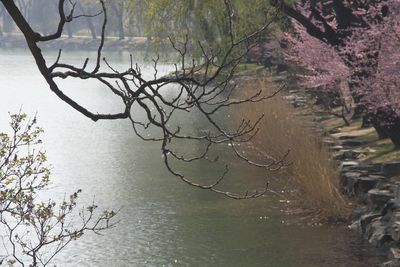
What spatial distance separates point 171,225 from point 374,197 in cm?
393

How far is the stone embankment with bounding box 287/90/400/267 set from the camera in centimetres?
1205

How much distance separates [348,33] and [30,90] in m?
28.7

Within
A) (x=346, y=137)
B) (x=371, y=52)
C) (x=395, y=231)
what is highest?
(x=371, y=52)

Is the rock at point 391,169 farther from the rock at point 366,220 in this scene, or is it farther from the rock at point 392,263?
the rock at point 392,263

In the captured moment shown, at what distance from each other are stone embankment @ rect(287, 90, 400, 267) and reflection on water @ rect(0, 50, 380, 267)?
0.32m

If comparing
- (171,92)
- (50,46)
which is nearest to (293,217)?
(171,92)

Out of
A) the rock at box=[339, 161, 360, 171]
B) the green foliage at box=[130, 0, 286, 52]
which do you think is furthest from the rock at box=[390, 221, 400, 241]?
the green foliage at box=[130, 0, 286, 52]

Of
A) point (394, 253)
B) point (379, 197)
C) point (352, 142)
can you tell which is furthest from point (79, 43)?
point (394, 253)

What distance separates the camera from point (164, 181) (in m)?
18.5

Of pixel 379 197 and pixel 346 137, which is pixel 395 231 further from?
pixel 346 137

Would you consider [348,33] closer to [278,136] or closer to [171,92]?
[278,136]

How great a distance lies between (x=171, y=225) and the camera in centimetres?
1431

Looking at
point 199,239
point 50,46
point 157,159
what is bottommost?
point 199,239

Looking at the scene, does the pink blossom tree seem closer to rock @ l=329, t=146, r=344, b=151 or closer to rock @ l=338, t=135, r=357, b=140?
rock @ l=329, t=146, r=344, b=151
